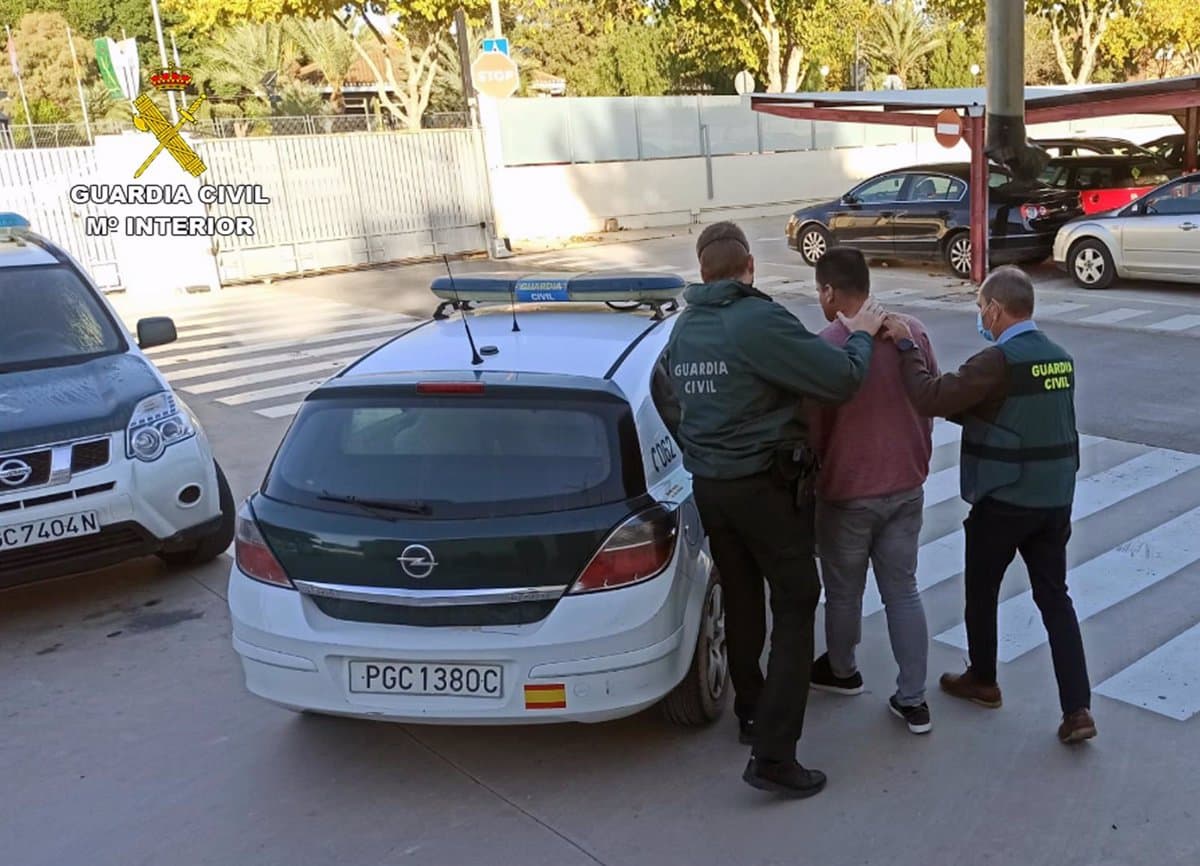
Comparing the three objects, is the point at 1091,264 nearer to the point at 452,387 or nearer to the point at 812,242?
the point at 812,242

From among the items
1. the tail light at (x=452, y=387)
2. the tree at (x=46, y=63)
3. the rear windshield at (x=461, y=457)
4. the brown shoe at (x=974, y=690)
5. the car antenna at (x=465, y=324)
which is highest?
the tree at (x=46, y=63)

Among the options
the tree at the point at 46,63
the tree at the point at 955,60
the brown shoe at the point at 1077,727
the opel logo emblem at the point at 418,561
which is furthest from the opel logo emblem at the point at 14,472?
the tree at the point at 46,63

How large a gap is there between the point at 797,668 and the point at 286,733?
6.53 feet

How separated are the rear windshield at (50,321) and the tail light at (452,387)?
3155mm

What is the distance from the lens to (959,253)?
49.7 ft

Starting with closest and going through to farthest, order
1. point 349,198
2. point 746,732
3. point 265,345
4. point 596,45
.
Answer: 1. point 746,732
2. point 265,345
3. point 349,198
4. point 596,45

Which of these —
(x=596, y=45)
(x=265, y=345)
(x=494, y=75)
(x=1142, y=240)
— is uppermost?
(x=596, y=45)

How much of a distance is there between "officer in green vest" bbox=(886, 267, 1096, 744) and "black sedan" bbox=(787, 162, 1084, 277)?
10.7 meters

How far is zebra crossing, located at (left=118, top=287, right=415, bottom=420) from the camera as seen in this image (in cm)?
1076

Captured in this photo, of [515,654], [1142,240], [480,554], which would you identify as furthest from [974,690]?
[1142,240]

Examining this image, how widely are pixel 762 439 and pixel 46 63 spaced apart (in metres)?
59.6

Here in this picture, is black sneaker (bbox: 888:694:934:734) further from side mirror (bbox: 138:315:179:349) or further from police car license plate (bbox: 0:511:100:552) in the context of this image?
side mirror (bbox: 138:315:179:349)

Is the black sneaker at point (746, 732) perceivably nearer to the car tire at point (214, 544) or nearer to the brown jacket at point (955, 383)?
the brown jacket at point (955, 383)

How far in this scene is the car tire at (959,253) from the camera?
49.3 ft
